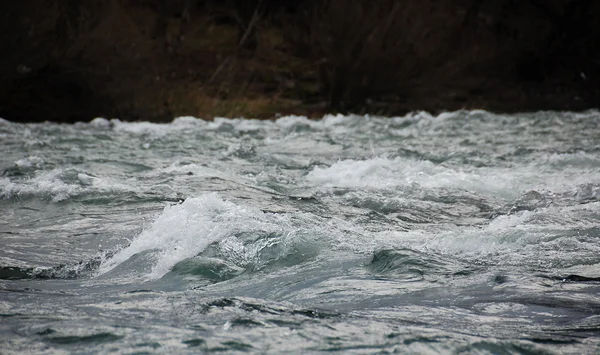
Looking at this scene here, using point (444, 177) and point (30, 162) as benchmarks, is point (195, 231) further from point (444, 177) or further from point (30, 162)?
point (30, 162)

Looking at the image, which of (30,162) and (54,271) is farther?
(30,162)

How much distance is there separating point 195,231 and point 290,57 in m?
10.9

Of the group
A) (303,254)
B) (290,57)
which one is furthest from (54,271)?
(290,57)

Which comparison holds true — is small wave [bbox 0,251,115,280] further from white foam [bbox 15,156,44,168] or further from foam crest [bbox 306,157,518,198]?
white foam [bbox 15,156,44,168]

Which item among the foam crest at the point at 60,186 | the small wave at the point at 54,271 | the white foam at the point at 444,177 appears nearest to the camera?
the small wave at the point at 54,271

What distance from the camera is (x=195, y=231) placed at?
379cm

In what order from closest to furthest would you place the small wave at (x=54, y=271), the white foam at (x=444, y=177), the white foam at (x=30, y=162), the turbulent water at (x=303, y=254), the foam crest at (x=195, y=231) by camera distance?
the turbulent water at (x=303, y=254) < the small wave at (x=54, y=271) < the foam crest at (x=195, y=231) < the white foam at (x=444, y=177) < the white foam at (x=30, y=162)

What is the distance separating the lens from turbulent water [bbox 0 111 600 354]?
252cm

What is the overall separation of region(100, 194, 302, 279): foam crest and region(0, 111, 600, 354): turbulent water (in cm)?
1

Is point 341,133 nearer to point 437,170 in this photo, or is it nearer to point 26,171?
point 437,170

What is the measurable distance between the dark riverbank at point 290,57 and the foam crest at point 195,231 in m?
9.74

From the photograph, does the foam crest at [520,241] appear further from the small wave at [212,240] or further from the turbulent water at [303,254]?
the small wave at [212,240]

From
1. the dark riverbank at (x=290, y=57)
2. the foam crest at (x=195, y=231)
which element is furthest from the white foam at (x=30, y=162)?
the dark riverbank at (x=290, y=57)

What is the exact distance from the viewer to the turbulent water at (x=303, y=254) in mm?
2523
